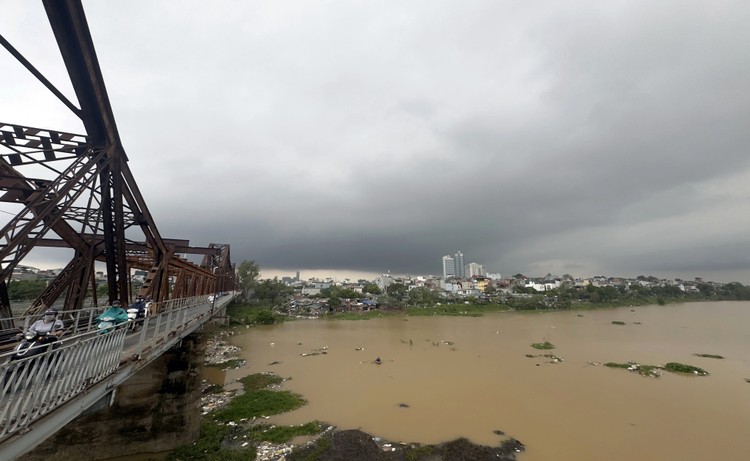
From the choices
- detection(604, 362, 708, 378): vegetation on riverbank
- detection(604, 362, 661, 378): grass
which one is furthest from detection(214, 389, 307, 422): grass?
detection(604, 362, 708, 378): vegetation on riverbank

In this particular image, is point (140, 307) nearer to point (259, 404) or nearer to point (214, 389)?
point (259, 404)

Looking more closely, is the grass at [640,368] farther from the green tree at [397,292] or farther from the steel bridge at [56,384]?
the green tree at [397,292]

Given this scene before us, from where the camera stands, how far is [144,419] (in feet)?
35.8

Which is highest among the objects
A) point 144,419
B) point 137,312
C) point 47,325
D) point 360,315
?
point 47,325

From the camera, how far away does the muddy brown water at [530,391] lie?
40.9 ft

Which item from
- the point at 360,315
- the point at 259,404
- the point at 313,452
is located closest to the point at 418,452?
the point at 313,452

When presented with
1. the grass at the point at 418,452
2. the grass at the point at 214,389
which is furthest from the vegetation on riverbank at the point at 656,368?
the grass at the point at 214,389

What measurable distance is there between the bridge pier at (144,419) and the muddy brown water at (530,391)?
4126 mm

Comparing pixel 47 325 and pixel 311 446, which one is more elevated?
pixel 47 325

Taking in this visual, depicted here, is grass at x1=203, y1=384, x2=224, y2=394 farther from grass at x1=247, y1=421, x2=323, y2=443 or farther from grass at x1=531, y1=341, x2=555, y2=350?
grass at x1=531, y1=341, x2=555, y2=350

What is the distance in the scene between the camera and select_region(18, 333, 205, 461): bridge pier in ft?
33.6

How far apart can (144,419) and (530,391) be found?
17.9 meters

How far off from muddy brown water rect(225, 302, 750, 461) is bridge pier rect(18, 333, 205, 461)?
4.13 meters

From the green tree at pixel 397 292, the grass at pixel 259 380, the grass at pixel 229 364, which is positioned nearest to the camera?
the grass at pixel 259 380
